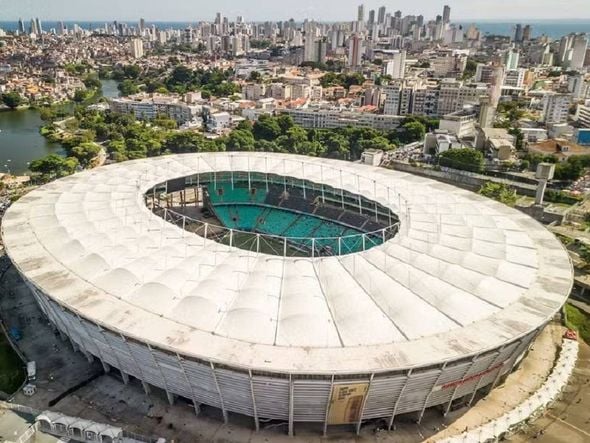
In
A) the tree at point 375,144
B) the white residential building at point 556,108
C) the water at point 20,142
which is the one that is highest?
the white residential building at point 556,108

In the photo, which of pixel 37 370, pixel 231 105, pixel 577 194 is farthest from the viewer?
pixel 231 105

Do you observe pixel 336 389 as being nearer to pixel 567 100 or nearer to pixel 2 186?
pixel 2 186

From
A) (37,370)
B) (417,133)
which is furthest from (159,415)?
(417,133)

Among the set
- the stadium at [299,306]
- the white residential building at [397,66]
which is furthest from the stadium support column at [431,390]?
the white residential building at [397,66]

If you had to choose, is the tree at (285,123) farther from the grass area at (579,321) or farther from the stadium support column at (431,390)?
the stadium support column at (431,390)

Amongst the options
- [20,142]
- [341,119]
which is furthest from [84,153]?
[341,119]

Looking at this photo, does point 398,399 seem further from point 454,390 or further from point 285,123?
point 285,123

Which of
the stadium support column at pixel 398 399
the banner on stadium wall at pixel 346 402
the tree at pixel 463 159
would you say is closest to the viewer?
the banner on stadium wall at pixel 346 402
